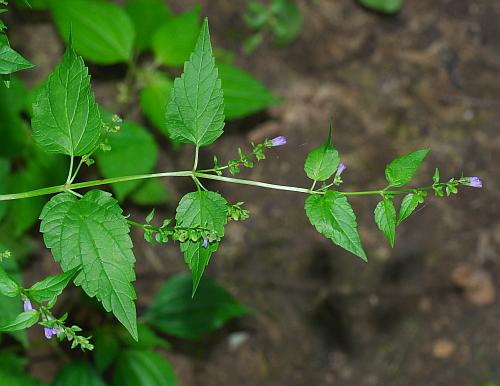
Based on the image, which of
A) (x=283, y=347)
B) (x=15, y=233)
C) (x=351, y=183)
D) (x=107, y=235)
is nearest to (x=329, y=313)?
(x=283, y=347)

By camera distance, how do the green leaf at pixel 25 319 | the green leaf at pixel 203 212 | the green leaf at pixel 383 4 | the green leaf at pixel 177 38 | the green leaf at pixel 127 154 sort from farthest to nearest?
the green leaf at pixel 383 4, the green leaf at pixel 177 38, the green leaf at pixel 127 154, the green leaf at pixel 203 212, the green leaf at pixel 25 319

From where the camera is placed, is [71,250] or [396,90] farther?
[396,90]

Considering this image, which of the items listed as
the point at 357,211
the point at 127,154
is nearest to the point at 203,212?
the point at 127,154

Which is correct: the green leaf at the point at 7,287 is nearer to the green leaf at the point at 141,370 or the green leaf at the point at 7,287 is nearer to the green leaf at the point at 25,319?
the green leaf at the point at 25,319

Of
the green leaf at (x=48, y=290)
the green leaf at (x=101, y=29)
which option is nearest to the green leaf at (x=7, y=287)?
the green leaf at (x=48, y=290)

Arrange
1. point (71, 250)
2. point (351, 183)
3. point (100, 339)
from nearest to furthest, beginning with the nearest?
1. point (71, 250)
2. point (100, 339)
3. point (351, 183)

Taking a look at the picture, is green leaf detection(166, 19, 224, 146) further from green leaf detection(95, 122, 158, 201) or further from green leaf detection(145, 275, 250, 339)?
green leaf detection(145, 275, 250, 339)

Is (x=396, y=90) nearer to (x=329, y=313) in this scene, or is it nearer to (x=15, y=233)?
(x=329, y=313)
